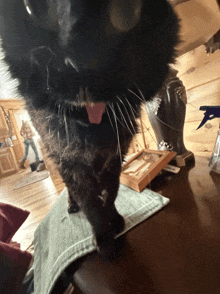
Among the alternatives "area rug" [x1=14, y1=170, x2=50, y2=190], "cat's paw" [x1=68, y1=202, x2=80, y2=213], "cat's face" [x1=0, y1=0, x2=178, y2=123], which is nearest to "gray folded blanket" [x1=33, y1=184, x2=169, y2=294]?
"cat's paw" [x1=68, y1=202, x2=80, y2=213]

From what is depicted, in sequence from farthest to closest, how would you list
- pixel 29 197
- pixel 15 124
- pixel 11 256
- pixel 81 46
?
pixel 29 197 → pixel 11 256 → pixel 15 124 → pixel 81 46

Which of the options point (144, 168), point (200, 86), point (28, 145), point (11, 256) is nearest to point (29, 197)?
point (11, 256)

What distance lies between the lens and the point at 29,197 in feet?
1.69

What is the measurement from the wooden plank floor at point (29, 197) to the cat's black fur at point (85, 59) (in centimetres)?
22

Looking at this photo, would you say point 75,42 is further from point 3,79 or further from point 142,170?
point 142,170

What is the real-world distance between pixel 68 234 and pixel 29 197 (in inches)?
9.9

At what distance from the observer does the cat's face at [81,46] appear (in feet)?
0.46

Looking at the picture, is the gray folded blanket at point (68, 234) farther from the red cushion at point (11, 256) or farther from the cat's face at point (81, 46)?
the cat's face at point (81, 46)

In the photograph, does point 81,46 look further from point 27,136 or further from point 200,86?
point 200,86

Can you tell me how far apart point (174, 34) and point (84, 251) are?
1.28 feet

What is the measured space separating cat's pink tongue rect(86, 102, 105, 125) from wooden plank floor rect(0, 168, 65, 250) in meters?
0.24

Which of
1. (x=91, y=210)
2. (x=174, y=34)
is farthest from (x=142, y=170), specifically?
(x=174, y=34)

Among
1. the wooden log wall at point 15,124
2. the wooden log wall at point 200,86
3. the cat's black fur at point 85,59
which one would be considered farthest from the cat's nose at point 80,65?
the wooden log wall at point 200,86

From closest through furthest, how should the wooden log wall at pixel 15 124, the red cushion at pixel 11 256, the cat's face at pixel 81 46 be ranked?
the cat's face at pixel 81 46 < the wooden log wall at pixel 15 124 < the red cushion at pixel 11 256
